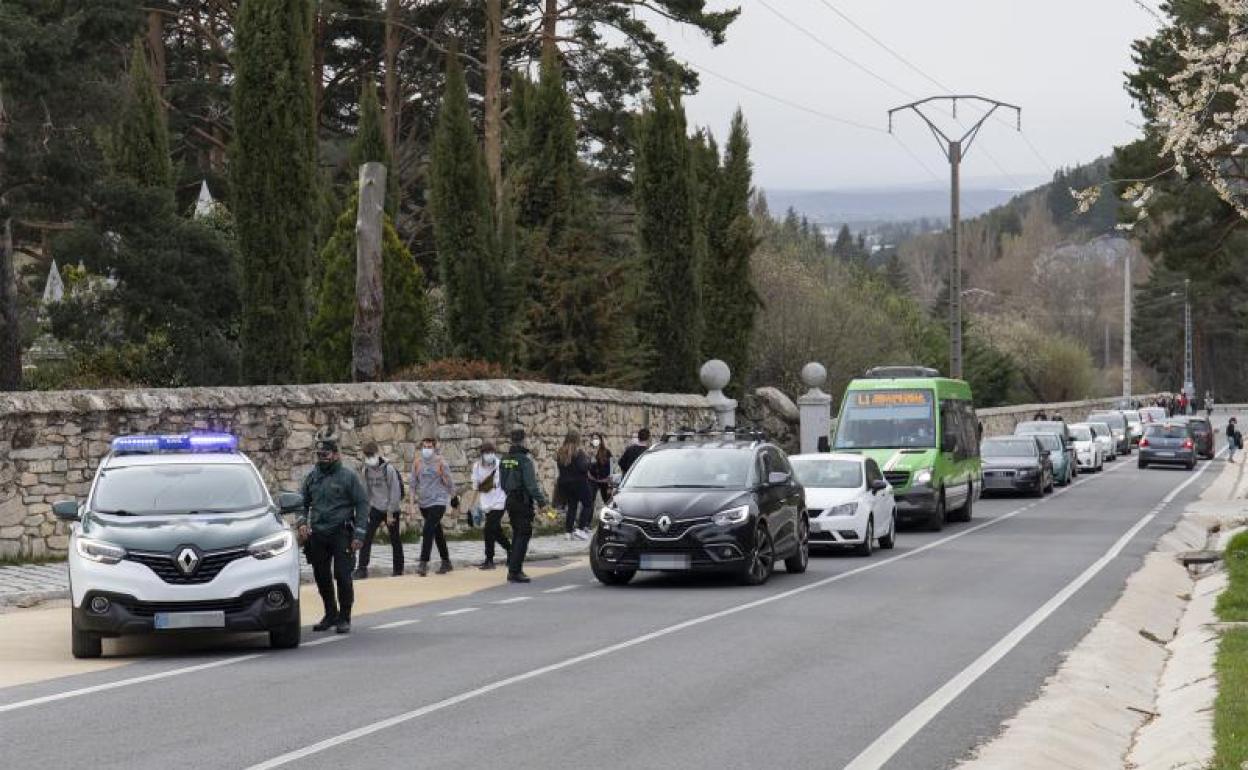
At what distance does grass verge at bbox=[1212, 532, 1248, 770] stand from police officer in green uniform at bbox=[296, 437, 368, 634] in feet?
24.0

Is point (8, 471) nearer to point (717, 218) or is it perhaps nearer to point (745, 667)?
point (745, 667)

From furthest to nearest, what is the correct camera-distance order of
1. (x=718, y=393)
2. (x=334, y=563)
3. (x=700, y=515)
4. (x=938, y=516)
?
(x=718, y=393), (x=938, y=516), (x=700, y=515), (x=334, y=563)

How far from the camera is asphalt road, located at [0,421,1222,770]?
32.8ft

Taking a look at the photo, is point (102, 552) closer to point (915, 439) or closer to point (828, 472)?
point (828, 472)

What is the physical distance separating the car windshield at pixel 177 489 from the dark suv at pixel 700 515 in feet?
19.7

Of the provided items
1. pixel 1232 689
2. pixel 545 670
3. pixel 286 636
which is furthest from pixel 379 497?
pixel 1232 689

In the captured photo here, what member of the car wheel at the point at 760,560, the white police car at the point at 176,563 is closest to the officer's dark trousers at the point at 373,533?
the car wheel at the point at 760,560

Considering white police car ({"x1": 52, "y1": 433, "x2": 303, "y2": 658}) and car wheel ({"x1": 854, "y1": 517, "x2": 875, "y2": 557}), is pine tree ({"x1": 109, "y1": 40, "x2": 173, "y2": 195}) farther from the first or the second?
white police car ({"x1": 52, "y1": 433, "x2": 303, "y2": 658})

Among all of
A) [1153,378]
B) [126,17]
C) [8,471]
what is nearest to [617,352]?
[126,17]

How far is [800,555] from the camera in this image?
23.4 m

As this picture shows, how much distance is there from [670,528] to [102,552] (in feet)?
25.7

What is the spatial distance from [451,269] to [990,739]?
27163mm

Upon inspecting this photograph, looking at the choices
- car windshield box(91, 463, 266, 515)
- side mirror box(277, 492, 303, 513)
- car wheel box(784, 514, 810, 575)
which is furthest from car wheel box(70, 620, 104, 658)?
car wheel box(784, 514, 810, 575)

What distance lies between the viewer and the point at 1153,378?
539 feet
